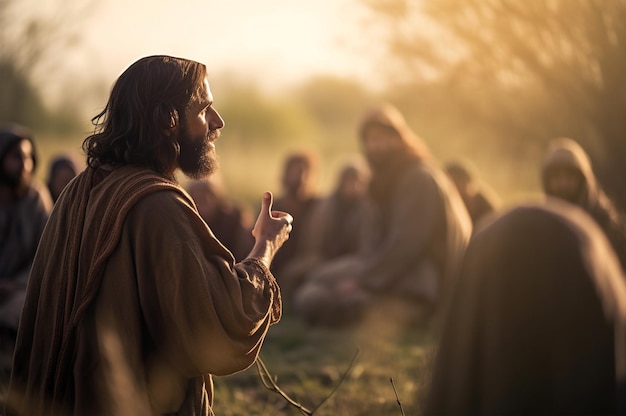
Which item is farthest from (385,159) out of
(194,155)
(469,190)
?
(194,155)

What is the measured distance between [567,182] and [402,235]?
2.26 m

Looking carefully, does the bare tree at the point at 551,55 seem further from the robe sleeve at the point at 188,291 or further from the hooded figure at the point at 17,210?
the robe sleeve at the point at 188,291

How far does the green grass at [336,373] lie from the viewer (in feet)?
20.2

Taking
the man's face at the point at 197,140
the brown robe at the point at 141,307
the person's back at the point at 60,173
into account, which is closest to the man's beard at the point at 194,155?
the man's face at the point at 197,140

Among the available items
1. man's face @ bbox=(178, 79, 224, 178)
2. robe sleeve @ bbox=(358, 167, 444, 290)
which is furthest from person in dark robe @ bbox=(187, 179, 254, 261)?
man's face @ bbox=(178, 79, 224, 178)

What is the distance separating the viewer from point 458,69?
11289 mm

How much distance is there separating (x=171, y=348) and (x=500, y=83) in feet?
26.9

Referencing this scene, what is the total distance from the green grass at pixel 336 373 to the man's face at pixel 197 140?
48.6 inches

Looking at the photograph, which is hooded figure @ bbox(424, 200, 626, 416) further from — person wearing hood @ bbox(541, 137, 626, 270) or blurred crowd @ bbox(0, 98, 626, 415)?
person wearing hood @ bbox(541, 137, 626, 270)

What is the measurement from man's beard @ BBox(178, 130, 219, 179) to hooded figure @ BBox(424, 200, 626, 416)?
1258mm

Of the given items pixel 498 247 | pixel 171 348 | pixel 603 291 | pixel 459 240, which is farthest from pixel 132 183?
pixel 459 240

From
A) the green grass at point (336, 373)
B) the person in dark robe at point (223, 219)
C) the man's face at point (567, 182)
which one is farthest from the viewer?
the person in dark robe at point (223, 219)

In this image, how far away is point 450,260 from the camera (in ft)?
32.8

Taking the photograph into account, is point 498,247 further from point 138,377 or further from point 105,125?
point 105,125
